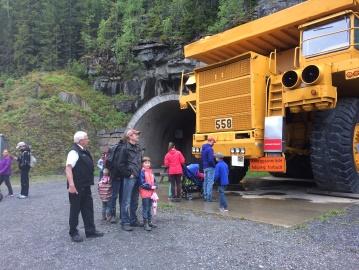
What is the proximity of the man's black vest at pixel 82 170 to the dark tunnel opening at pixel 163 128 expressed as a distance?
34.9ft

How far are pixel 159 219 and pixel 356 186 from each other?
459 centimetres

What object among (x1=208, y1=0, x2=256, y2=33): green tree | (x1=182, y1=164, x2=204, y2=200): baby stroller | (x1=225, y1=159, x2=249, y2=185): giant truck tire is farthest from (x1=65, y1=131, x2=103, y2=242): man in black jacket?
(x1=208, y1=0, x2=256, y2=33): green tree

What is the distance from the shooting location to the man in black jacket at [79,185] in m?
5.80

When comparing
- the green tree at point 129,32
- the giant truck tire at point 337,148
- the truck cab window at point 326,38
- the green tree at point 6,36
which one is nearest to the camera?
the truck cab window at point 326,38

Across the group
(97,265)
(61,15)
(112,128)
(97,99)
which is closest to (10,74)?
(61,15)

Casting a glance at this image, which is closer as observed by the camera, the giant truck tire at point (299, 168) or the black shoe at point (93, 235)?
the black shoe at point (93, 235)

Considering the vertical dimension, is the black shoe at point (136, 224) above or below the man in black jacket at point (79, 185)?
below

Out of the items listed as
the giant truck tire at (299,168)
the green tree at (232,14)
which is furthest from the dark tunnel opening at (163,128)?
the giant truck tire at (299,168)

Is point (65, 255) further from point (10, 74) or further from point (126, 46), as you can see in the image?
point (10, 74)

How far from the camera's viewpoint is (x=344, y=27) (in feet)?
27.3

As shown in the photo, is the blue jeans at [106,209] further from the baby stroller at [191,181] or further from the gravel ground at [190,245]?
the baby stroller at [191,181]

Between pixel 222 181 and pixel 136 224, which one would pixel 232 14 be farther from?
pixel 136 224

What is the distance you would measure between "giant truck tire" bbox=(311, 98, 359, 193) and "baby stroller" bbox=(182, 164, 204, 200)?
2895mm

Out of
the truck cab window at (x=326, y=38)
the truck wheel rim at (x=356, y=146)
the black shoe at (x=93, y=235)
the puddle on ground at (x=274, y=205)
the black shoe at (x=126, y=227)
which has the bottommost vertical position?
the black shoe at (x=93, y=235)
